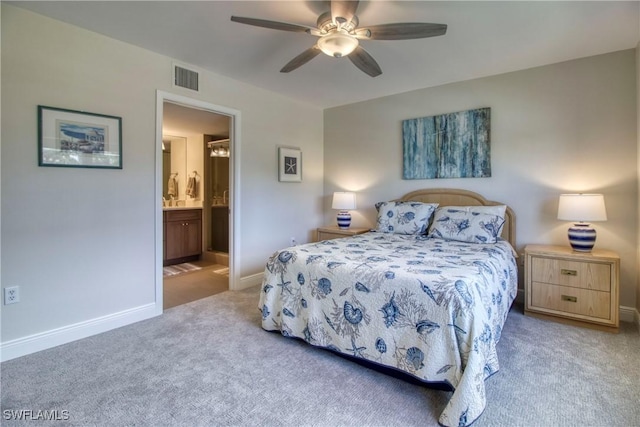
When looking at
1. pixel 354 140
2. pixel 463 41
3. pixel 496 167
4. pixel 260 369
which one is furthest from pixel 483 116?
pixel 260 369

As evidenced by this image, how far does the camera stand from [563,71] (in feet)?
10.3

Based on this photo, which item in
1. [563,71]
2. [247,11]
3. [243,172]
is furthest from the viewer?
[243,172]

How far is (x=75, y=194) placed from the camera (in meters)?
2.51

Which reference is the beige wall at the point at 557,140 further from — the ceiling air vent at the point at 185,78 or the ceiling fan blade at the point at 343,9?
Answer: the ceiling air vent at the point at 185,78

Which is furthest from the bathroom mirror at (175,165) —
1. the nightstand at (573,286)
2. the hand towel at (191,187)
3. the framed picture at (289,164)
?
the nightstand at (573,286)

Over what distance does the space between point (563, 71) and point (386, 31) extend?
7.42 feet

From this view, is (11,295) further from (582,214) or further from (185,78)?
(582,214)

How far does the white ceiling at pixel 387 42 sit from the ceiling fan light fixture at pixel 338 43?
0.24 meters

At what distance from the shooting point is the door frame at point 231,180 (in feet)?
9.85

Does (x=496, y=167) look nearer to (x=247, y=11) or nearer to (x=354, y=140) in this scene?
(x=354, y=140)

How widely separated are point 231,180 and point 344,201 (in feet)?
5.02

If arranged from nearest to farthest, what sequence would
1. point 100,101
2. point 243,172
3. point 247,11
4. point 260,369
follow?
point 260,369 → point 247,11 → point 100,101 → point 243,172

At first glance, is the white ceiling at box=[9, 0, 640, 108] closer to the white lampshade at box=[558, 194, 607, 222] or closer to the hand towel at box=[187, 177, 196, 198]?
the white lampshade at box=[558, 194, 607, 222]

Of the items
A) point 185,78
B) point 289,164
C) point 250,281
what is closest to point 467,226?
point 289,164
